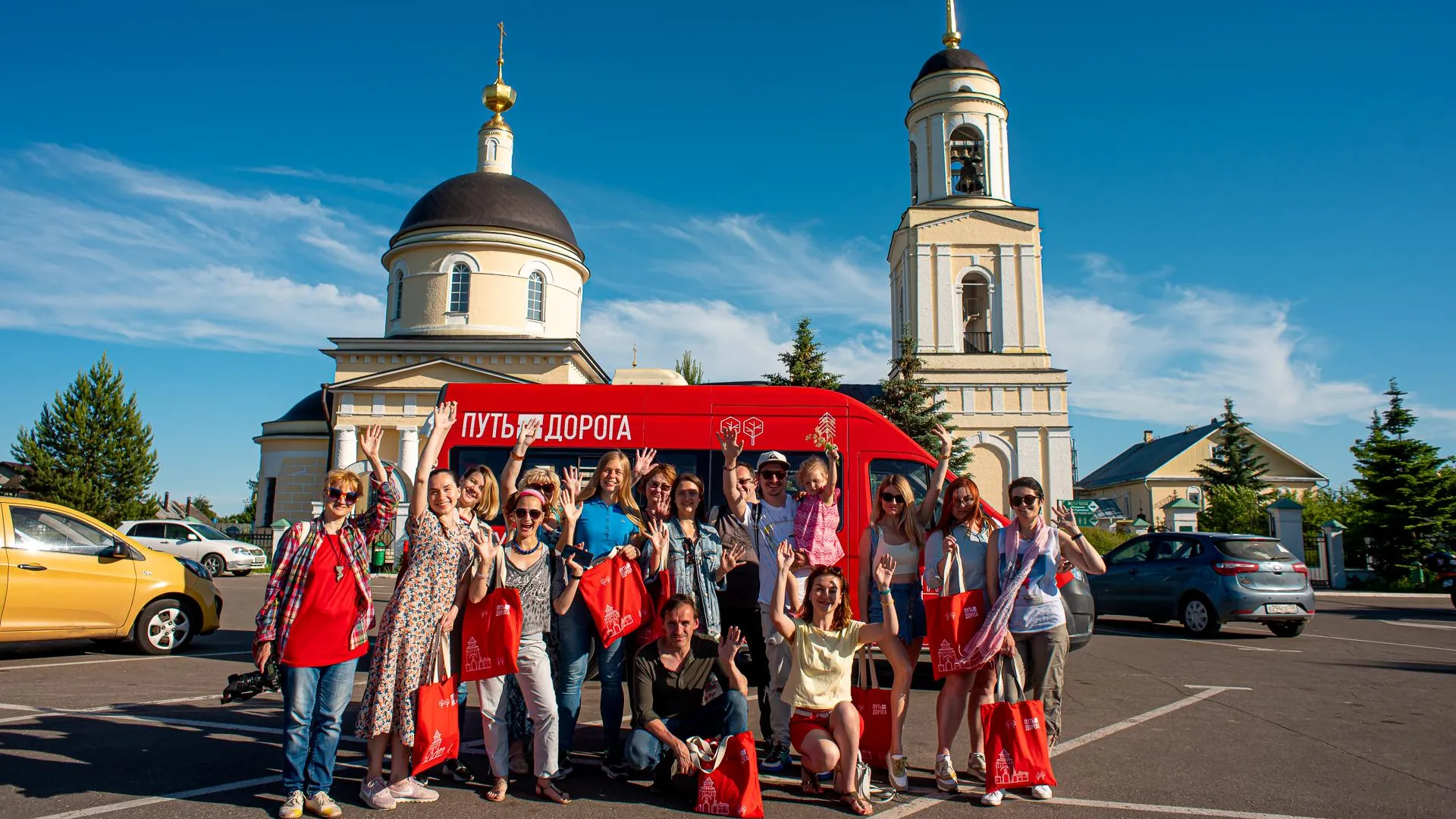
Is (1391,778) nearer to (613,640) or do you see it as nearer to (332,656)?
(613,640)

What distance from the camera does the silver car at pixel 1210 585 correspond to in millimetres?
11906

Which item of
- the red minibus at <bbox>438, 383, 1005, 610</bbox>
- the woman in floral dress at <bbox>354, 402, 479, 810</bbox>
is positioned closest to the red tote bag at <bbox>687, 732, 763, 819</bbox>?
the woman in floral dress at <bbox>354, 402, 479, 810</bbox>

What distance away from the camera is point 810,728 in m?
4.75

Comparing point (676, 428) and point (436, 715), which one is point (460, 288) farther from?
point (436, 715)

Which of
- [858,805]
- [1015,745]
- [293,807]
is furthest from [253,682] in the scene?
[1015,745]

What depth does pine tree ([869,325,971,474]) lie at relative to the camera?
2962 cm

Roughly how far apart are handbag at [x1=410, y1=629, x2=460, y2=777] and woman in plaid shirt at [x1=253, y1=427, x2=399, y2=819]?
1.19 ft

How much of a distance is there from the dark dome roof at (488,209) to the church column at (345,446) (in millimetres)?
8636

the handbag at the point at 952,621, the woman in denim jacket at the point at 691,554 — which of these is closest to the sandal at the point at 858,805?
the handbag at the point at 952,621

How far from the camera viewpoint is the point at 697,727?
488cm

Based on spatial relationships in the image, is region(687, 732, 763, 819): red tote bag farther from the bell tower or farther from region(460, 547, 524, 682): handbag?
the bell tower

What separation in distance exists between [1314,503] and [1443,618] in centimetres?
2463

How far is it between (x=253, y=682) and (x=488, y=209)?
32283 millimetres

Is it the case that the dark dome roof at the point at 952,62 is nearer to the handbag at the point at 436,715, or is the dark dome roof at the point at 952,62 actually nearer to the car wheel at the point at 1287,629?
the car wheel at the point at 1287,629
